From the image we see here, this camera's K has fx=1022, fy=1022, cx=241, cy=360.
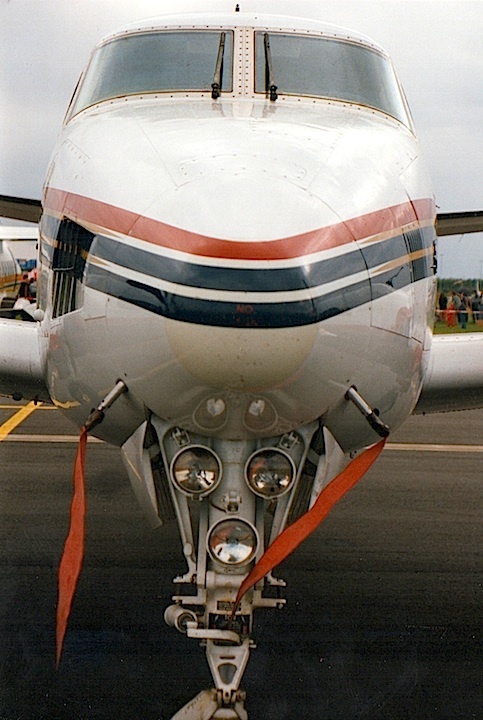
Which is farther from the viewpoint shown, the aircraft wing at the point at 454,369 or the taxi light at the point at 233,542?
the aircraft wing at the point at 454,369

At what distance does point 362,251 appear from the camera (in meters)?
4.18

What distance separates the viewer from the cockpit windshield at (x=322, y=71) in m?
5.67

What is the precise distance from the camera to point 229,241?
3783 millimetres

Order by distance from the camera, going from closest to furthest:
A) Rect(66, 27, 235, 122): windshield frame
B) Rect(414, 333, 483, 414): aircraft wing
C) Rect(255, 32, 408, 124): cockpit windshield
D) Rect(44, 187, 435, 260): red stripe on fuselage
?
Rect(44, 187, 435, 260): red stripe on fuselage
Rect(66, 27, 235, 122): windshield frame
Rect(255, 32, 408, 124): cockpit windshield
Rect(414, 333, 483, 414): aircraft wing

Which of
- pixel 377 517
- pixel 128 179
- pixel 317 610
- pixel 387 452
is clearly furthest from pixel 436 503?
pixel 128 179

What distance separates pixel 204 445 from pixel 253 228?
1175mm

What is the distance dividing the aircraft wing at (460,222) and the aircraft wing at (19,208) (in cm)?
399

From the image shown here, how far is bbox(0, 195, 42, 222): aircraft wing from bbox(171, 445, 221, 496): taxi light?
5.33 metres

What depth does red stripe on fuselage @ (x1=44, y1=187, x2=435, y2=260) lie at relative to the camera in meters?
3.79

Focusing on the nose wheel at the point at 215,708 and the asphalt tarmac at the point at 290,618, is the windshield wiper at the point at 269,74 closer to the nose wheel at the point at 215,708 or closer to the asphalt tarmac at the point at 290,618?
the nose wheel at the point at 215,708

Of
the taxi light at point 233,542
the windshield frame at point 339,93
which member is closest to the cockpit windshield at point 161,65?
the windshield frame at point 339,93

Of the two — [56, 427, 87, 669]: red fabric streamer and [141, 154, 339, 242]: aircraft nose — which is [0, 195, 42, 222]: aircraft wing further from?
[141, 154, 339, 242]: aircraft nose

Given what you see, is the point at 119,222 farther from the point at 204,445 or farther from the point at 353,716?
the point at 353,716

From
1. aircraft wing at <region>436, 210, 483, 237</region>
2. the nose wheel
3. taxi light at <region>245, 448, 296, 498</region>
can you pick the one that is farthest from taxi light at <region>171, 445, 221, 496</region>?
aircraft wing at <region>436, 210, 483, 237</region>
